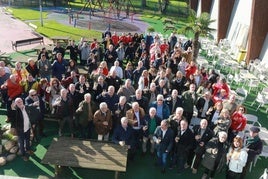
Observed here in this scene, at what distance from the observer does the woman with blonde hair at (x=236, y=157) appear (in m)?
7.18

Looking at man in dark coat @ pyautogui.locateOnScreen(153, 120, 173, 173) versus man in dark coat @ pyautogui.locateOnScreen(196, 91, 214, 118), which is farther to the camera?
man in dark coat @ pyautogui.locateOnScreen(196, 91, 214, 118)

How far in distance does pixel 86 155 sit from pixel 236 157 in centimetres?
381

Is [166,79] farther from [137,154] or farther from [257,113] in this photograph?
[257,113]

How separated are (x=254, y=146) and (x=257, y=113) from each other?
19.8 ft

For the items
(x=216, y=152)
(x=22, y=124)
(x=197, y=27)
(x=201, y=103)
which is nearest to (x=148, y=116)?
(x=201, y=103)

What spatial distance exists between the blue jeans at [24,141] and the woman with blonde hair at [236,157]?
5583 millimetres

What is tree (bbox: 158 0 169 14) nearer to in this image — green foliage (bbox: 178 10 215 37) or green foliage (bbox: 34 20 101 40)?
green foliage (bbox: 34 20 101 40)

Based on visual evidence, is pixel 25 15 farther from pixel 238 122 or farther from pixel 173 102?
pixel 238 122

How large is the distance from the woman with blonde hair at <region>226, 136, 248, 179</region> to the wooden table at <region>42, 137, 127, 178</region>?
2.72 metres

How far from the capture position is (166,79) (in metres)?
10.6

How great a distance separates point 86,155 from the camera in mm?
7449

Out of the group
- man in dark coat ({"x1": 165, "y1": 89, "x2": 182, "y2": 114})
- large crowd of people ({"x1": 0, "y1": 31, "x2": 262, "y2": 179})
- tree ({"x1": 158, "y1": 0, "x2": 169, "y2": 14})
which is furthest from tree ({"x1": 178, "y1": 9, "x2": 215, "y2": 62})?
tree ({"x1": 158, "y1": 0, "x2": 169, "y2": 14})

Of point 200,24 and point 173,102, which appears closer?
point 173,102

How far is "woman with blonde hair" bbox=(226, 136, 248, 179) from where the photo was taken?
7.18 meters
